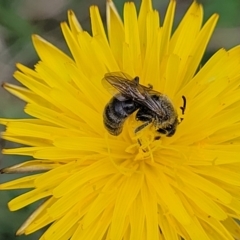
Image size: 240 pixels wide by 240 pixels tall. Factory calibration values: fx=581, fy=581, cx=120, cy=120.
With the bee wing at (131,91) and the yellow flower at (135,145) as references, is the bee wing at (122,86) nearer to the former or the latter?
the bee wing at (131,91)

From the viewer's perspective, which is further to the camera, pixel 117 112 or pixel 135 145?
pixel 135 145

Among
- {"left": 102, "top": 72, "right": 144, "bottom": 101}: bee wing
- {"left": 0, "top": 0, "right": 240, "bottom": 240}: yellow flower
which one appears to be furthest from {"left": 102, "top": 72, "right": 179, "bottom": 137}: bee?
{"left": 0, "top": 0, "right": 240, "bottom": 240}: yellow flower

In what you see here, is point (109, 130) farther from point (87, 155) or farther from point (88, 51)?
point (88, 51)

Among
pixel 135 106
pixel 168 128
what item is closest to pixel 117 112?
pixel 135 106

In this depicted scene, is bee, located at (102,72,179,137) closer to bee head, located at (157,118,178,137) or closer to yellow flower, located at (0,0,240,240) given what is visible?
bee head, located at (157,118,178,137)

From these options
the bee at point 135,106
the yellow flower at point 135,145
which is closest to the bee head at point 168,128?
the bee at point 135,106

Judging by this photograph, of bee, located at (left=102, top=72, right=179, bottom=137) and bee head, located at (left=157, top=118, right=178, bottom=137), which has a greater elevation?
bee, located at (left=102, top=72, right=179, bottom=137)

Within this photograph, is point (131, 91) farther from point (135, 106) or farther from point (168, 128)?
point (168, 128)
